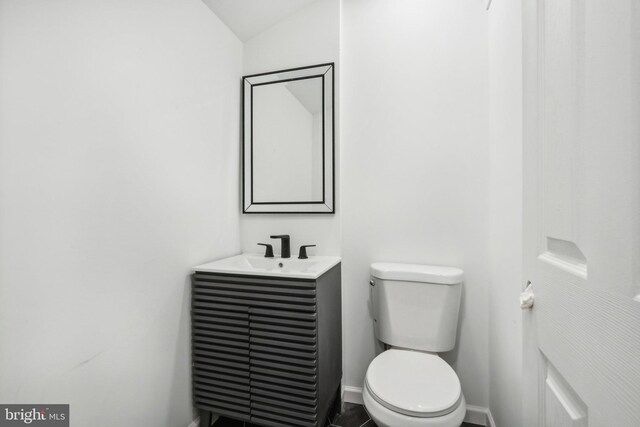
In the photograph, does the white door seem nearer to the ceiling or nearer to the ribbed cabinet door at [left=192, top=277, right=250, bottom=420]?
the ribbed cabinet door at [left=192, top=277, right=250, bottom=420]

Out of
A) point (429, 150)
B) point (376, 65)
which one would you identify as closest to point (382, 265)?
point (429, 150)

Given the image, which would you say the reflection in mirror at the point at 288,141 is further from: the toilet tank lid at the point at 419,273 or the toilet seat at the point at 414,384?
the toilet seat at the point at 414,384

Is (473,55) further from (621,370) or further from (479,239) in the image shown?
(621,370)

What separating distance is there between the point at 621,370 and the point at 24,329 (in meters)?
1.31

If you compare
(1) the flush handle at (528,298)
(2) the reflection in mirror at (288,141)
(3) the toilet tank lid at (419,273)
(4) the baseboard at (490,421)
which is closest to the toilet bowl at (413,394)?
(3) the toilet tank lid at (419,273)

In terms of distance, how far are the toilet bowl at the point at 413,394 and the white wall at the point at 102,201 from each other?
92 centimetres

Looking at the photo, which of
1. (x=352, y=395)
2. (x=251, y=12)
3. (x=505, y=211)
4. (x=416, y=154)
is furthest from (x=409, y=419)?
(x=251, y=12)

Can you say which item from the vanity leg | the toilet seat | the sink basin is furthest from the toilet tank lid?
the vanity leg

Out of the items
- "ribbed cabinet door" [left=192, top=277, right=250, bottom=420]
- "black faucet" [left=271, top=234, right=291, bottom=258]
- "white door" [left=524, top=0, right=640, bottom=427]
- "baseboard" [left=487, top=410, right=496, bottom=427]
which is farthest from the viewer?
"black faucet" [left=271, top=234, right=291, bottom=258]

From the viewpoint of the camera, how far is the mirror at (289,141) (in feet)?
5.69

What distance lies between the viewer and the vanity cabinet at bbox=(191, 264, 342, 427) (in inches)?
49.4

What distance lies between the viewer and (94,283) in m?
0.99

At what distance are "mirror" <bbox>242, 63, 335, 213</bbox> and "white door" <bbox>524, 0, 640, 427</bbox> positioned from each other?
3.81ft

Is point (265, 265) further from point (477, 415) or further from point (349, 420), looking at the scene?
point (477, 415)
